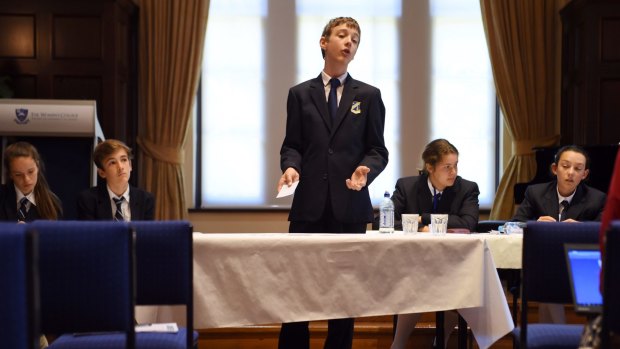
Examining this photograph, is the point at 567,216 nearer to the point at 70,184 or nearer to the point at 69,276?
the point at 69,276

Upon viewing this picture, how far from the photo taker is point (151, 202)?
363 cm

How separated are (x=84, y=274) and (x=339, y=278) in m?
1.08

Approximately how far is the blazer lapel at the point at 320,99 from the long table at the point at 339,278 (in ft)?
1.55

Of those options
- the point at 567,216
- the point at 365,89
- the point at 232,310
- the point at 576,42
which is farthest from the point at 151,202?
the point at 576,42

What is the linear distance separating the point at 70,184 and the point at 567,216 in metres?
3.80

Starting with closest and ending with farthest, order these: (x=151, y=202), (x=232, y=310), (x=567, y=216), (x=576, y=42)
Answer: (x=232, y=310), (x=151, y=202), (x=567, y=216), (x=576, y=42)

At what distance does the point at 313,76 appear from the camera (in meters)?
7.06

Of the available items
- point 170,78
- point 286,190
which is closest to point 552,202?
point 286,190

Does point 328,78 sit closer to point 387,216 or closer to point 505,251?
point 387,216

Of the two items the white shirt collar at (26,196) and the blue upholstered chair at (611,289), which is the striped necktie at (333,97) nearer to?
the blue upholstered chair at (611,289)

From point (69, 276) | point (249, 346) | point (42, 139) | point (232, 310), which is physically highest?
point (42, 139)

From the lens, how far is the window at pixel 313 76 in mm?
7078

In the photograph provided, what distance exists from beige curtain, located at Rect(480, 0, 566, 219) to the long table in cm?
400

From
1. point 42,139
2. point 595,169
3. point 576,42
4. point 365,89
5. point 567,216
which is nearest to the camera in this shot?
point 365,89
